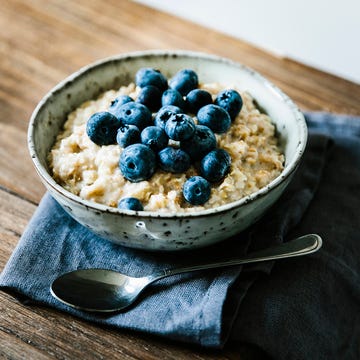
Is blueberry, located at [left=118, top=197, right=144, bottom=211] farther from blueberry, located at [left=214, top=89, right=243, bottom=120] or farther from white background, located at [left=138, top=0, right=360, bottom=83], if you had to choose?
white background, located at [left=138, top=0, right=360, bottom=83]

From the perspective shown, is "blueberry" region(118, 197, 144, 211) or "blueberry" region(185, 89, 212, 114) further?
"blueberry" region(185, 89, 212, 114)

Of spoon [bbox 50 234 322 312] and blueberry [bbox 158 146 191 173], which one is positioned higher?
blueberry [bbox 158 146 191 173]

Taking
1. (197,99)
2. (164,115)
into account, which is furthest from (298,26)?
(164,115)

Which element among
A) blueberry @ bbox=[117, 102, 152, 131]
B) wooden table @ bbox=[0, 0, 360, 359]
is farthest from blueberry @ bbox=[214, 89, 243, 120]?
wooden table @ bbox=[0, 0, 360, 359]

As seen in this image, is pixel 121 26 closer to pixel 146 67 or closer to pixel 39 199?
pixel 146 67

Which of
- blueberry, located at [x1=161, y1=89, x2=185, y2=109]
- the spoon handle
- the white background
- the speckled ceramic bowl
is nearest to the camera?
the speckled ceramic bowl

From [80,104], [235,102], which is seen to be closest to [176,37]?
[80,104]

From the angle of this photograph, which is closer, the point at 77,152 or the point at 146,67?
the point at 77,152

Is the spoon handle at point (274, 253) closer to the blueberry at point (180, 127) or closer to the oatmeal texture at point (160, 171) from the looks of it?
the oatmeal texture at point (160, 171)
